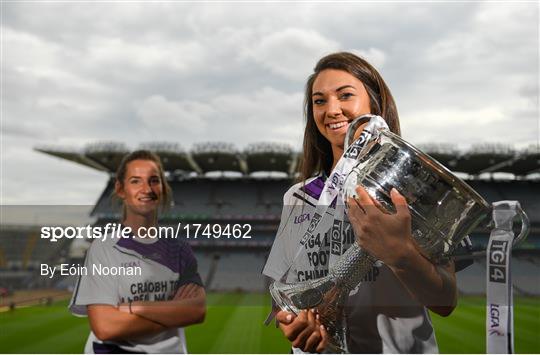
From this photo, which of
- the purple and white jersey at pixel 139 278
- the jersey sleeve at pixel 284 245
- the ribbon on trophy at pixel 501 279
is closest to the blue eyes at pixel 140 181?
the purple and white jersey at pixel 139 278

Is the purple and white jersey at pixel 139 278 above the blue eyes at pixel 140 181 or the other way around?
the other way around

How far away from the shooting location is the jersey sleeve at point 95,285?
50.0 inches

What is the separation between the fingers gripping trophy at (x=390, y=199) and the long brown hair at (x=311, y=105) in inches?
5.0

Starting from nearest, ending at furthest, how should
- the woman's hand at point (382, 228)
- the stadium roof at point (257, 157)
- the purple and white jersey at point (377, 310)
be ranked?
the woman's hand at point (382, 228) < the purple and white jersey at point (377, 310) < the stadium roof at point (257, 157)

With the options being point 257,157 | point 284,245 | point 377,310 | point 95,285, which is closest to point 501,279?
point 377,310

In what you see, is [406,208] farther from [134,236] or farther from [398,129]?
[134,236]

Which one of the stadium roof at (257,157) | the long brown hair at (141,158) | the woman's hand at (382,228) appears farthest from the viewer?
the stadium roof at (257,157)

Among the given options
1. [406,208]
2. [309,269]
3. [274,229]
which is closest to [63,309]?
[274,229]

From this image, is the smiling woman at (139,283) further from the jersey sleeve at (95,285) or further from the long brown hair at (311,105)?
the long brown hair at (311,105)

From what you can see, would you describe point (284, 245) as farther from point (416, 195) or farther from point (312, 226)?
point (416, 195)

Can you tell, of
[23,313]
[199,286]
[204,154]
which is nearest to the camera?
[199,286]

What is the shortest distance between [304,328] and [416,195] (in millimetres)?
369

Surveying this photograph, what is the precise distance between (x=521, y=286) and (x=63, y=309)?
1.49 meters

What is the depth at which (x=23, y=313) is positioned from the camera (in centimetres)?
170
